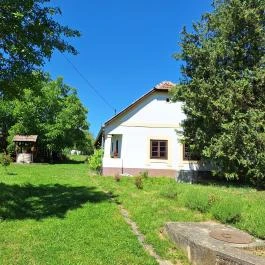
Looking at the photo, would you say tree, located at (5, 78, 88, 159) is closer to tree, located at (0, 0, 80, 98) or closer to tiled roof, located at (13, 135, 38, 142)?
tiled roof, located at (13, 135, 38, 142)

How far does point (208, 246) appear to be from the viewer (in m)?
7.05

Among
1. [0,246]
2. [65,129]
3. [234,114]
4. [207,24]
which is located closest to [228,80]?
[234,114]

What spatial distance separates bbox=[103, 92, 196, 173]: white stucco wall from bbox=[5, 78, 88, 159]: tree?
16780mm

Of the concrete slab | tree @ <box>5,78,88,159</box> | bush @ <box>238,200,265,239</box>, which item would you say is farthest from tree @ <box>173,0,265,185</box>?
tree @ <box>5,78,88,159</box>

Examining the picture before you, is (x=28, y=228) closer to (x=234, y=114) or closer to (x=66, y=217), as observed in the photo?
(x=66, y=217)

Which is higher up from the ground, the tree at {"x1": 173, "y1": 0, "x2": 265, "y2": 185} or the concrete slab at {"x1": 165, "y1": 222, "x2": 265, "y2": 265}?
the tree at {"x1": 173, "y1": 0, "x2": 265, "y2": 185}

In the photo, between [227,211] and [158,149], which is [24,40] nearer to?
[227,211]

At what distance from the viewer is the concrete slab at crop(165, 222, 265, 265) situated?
6447 millimetres

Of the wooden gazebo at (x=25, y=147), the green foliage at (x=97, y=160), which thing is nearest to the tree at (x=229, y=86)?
the green foliage at (x=97, y=160)

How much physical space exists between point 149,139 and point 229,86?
797 cm

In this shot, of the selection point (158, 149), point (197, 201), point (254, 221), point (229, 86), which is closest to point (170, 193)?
point (197, 201)

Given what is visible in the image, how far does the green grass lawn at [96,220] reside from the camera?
763 centimetres

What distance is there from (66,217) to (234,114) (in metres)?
11.3

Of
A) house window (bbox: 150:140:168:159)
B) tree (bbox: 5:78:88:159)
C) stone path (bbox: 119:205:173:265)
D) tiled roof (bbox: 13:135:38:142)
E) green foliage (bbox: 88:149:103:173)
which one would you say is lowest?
stone path (bbox: 119:205:173:265)
